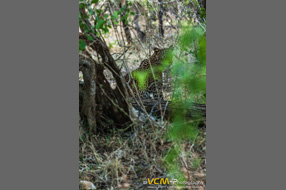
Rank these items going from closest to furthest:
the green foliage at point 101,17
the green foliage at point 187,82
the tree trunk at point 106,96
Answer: the green foliage at point 187,82 → the green foliage at point 101,17 → the tree trunk at point 106,96

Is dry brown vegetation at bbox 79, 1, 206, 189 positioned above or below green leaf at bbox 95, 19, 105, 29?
below

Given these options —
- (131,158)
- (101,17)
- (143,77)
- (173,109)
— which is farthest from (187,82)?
(101,17)

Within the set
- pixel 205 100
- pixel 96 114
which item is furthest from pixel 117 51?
pixel 205 100

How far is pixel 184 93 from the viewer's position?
399cm

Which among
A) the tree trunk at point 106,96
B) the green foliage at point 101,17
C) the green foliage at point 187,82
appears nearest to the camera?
the green foliage at point 187,82

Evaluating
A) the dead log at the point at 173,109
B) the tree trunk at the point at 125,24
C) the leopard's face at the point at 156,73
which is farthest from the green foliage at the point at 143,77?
the tree trunk at the point at 125,24

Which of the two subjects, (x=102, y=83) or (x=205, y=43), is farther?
(x=102, y=83)

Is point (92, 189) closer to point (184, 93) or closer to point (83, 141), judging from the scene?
point (83, 141)

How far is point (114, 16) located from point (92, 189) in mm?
1448

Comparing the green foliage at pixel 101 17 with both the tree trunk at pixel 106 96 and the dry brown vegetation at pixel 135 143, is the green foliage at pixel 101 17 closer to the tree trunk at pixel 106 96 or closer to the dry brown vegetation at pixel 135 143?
the dry brown vegetation at pixel 135 143

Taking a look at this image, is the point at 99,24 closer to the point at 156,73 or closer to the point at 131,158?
the point at 156,73

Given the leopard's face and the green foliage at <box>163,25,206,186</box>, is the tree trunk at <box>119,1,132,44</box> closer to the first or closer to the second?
the leopard's face

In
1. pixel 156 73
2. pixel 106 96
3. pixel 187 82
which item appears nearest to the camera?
pixel 187 82

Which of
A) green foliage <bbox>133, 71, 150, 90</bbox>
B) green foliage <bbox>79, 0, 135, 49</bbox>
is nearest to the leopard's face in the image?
green foliage <bbox>133, 71, 150, 90</bbox>
